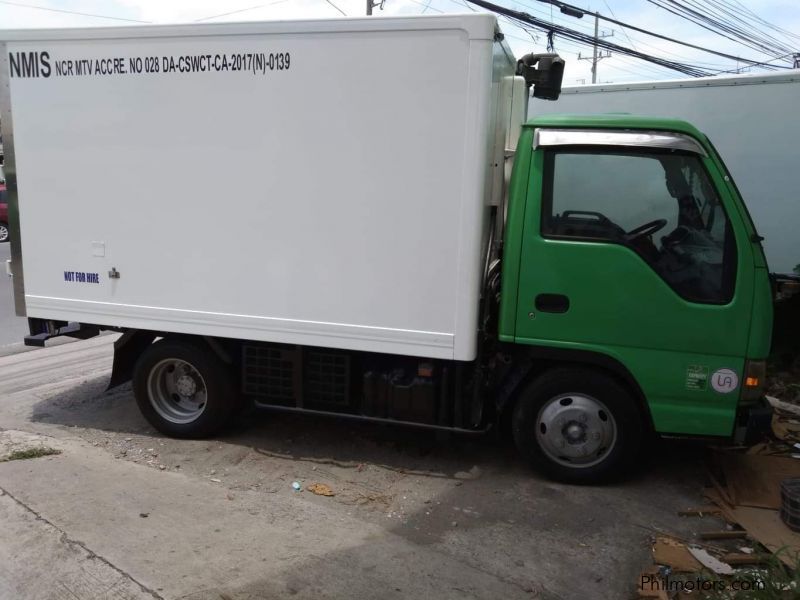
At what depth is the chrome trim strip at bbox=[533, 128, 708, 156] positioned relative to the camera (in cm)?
373

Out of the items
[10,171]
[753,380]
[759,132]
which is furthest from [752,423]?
[10,171]

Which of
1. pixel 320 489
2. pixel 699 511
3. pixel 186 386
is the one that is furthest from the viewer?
pixel 186 386

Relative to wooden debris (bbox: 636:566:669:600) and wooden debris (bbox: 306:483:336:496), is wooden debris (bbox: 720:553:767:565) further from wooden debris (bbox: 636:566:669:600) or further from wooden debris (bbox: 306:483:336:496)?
wooden debris (bbox: 306:483:336:496)

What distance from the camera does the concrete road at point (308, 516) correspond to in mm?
3141

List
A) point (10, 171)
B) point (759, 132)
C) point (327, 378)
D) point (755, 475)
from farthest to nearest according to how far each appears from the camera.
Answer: point (759, 132), point (10, 171), point (327, 378), point (755, 475)

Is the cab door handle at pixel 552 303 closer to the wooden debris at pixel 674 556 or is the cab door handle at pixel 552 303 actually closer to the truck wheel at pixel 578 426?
the truck wheel at pixel 578 426

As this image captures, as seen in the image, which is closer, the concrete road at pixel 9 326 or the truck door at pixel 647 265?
the truck door at pixel 647 265

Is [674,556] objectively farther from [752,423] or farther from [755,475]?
[755,475]

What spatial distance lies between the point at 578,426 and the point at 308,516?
173cm

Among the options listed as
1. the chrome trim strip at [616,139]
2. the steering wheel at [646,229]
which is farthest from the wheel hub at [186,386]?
the steering wheel at [646,229]

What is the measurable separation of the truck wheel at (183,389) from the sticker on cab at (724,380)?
10.5 ft

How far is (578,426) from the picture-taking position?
13.4ft

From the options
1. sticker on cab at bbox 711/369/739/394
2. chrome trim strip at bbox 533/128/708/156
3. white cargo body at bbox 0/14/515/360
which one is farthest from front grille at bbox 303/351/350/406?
sticker on cab at bbox 711/369/739/394

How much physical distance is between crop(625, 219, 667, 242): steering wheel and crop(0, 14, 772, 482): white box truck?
0.04 ft
